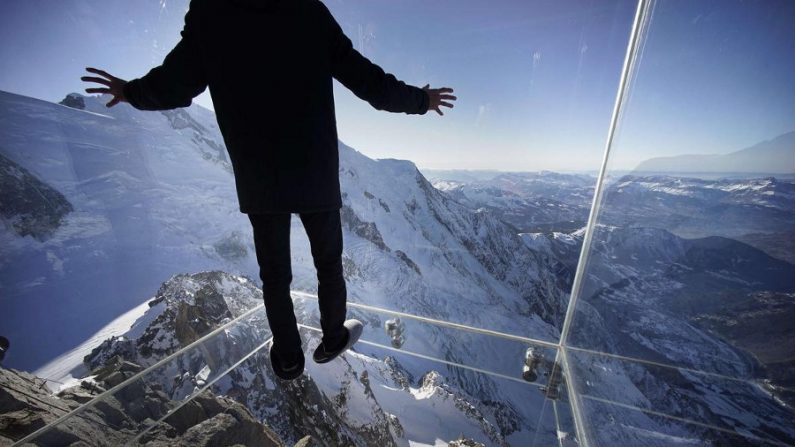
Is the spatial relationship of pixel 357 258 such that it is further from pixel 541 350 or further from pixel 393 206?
pixel 541 350

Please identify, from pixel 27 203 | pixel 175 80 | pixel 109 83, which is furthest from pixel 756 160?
pixel 27 203

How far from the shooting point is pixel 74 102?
2959cm

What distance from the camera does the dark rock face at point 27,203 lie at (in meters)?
22.1

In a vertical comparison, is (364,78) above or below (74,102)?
below

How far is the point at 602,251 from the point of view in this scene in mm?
1726

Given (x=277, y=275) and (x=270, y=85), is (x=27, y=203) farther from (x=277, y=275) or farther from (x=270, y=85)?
(x=270, y=85)

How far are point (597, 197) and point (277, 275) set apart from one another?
63.6 inches

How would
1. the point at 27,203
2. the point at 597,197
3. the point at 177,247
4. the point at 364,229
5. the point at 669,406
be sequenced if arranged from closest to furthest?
the point at 669,406
the point at 597,197
the point at 27,203
the point at 177,247
the point at 364,229

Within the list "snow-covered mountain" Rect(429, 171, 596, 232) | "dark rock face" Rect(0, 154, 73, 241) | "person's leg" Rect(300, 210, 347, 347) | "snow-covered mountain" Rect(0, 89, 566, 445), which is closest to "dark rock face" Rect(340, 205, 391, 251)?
"snow-covered mountain" Rect(0, 89, 566, 445)

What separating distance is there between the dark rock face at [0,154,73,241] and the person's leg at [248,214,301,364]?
3425 centimetres

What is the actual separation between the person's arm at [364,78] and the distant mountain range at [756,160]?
989 mm

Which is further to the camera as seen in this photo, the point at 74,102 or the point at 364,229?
the point at 364,229

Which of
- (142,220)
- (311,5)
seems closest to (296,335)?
(311,5)

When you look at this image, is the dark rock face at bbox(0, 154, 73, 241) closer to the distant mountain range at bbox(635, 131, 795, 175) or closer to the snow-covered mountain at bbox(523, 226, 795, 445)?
the snow-covered mountain at bbox(523, 226, 795, 445)
